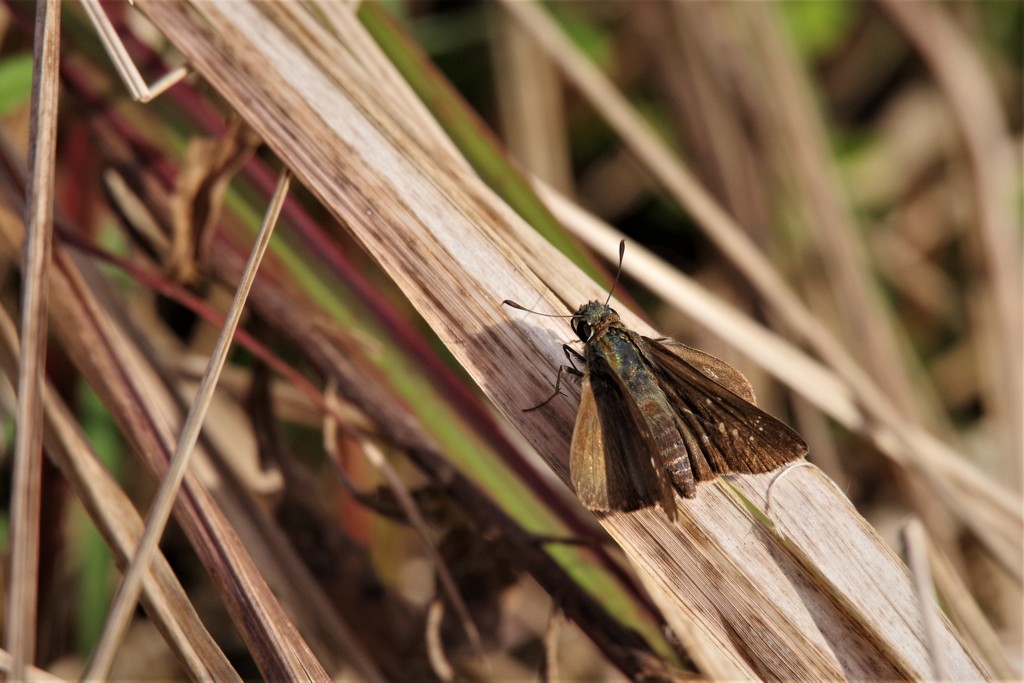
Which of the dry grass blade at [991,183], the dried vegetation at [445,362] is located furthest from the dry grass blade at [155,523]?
the dry grass blade at [991,183]

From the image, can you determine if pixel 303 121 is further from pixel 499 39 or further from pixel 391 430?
pixel 499 39

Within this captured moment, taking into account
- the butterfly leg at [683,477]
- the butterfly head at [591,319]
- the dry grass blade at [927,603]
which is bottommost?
the dry grass blade at [927,603]

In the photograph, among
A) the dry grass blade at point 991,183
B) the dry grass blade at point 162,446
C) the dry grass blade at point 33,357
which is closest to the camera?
the dry grass blade at point 33,357

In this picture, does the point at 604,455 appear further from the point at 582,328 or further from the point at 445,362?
the point at 445,362

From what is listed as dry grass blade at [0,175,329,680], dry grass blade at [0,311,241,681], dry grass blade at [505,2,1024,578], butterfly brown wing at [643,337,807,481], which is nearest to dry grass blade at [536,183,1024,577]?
dry grass blade at [505,2,1024,578]

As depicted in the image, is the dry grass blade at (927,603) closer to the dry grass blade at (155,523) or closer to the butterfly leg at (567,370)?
the butterfly leg at (567,370)

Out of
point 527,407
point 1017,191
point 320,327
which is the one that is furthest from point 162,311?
point 1017,191
